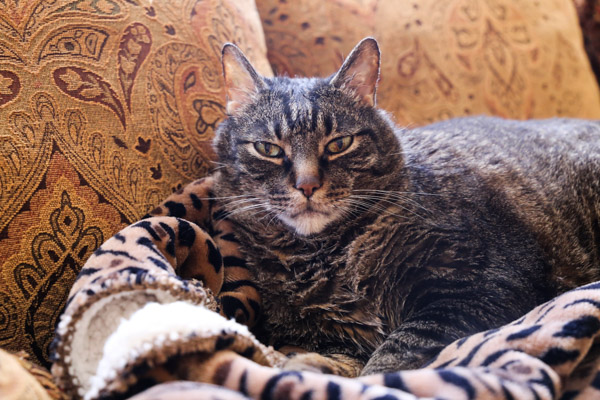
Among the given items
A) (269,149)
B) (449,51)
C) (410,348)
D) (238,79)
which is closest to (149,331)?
(410,348)

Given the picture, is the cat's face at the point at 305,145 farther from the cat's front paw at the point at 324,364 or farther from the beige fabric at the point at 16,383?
the beige fabric at the point at 16,383

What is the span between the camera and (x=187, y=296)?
2.53ft

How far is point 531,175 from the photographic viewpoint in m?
1.34

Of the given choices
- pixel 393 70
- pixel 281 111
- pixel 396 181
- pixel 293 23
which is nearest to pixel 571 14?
pixel 393 70

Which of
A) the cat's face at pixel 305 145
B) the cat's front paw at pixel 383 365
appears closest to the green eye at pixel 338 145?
the cat's face at pixel 305 145

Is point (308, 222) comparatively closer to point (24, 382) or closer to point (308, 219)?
point (308, 219)

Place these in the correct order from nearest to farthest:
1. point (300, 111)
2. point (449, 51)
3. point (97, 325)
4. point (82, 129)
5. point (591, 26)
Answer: point (97, 325)
point (82, 129)
point (300, 111)
point (449, 51)
point (591, 26)

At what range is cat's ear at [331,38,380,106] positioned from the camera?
120 cm

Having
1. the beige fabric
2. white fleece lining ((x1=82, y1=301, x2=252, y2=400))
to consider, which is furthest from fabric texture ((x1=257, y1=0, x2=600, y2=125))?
the beige fabric

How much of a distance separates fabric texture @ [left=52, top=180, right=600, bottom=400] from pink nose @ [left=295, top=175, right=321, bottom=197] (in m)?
0.38

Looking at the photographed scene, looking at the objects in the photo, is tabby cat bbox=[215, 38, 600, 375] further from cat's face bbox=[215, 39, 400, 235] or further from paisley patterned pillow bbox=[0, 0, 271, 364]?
paisley patterned pillow bbox=[0, 0, 271, 364]

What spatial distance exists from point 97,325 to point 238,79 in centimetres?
75

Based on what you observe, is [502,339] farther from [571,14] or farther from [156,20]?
[571,14]

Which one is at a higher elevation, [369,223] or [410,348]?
[369,223]
